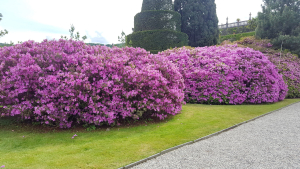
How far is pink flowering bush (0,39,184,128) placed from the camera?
668cm

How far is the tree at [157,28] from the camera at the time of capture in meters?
22.9

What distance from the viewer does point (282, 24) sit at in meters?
25.0

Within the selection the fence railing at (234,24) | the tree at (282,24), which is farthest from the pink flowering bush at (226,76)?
the fence railing at (234,24)

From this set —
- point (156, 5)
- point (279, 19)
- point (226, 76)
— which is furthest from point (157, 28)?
point (279, 19)

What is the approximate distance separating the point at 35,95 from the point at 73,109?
1305 mm

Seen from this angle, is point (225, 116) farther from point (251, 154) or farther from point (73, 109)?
point (73, 109)

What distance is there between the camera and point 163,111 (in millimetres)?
8648

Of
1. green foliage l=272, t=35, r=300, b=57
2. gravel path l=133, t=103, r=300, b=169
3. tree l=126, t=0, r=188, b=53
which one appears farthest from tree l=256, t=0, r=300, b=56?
gravel path l=133, t=103, r=300, b=169

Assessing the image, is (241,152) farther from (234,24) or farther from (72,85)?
(234,24)

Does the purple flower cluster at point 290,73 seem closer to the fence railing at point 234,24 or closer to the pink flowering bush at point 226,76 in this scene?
the pink flowering bush at point 226,76

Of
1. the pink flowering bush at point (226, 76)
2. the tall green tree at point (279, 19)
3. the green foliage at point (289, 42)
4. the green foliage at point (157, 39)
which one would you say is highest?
the tall green tree at point (279, 19)

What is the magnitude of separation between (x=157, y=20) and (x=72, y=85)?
18738 mm

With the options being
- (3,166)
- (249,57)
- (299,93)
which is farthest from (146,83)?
(299,93)

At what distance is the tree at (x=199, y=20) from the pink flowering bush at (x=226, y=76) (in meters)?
13.8
